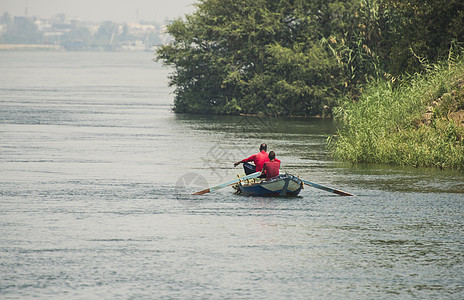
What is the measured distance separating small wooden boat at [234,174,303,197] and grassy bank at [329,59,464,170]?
33.0ft

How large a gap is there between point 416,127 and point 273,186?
12.4 meters

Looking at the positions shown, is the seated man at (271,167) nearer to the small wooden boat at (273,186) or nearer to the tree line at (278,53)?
the small wooden boat at (273,186)

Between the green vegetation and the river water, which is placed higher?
the green vegetation

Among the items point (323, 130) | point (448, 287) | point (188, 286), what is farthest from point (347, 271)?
point (323, 130)

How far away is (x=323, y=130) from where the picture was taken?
5756 centimetres

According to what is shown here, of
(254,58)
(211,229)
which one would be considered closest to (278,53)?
(254,58)

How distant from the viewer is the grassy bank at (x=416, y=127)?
3634cm

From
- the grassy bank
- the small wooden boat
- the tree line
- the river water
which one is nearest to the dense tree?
the tree line

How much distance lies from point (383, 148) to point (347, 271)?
19815 millimetres

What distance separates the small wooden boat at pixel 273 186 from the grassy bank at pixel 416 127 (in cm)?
1006

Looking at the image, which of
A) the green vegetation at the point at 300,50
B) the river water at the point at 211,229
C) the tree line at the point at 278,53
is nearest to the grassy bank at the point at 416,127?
the river water at the point at 211,229

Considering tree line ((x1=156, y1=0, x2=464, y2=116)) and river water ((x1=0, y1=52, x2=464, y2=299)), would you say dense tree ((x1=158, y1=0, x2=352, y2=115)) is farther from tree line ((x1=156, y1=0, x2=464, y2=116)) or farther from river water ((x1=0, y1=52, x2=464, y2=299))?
river water ((x1=0, y1=52, x2=464, y2=299))

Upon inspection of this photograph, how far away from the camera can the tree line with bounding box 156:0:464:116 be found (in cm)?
6606

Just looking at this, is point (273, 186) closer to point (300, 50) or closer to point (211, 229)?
point (211, 229)
